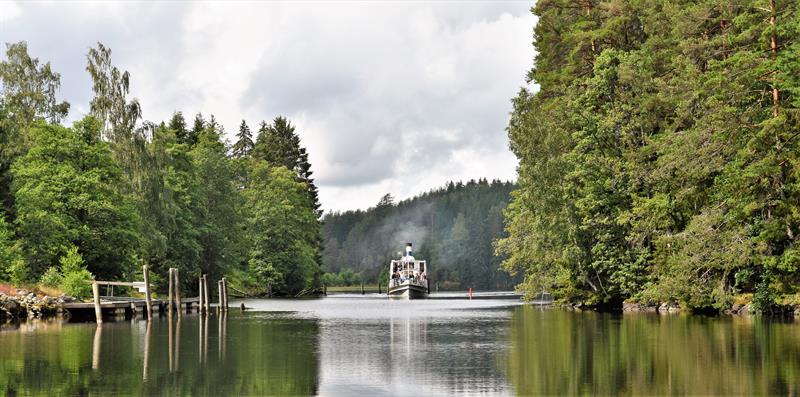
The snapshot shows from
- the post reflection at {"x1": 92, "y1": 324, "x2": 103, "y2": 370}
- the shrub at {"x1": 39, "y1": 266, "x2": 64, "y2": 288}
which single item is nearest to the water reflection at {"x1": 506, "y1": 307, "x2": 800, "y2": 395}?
the post reflection at {"x1": 92, "y1": 324, "x2": 103, "y2": 370}

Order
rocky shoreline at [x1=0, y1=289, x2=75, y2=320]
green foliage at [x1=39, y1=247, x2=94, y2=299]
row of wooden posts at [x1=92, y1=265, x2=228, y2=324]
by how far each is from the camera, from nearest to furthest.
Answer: rocky shoreline at [x1=0, y1=289, x2=75, y2=320] → row of wooden posts at [x1=92, y1=265, x2=228, y2=324] → green foliage at [x1=39, y1=247, x2=94, y2=299]

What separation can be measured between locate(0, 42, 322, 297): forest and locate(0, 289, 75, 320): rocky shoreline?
2.21 metres

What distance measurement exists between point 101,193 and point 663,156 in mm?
28489

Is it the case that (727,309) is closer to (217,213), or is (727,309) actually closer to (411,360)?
(411,360)

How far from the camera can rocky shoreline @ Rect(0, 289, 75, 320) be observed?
41219 millimetres

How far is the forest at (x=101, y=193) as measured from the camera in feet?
156

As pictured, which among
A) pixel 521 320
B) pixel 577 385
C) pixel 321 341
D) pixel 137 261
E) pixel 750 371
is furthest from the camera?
pixel 137 261

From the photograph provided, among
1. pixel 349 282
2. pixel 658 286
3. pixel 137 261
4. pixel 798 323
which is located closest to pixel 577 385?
pixel 798 323

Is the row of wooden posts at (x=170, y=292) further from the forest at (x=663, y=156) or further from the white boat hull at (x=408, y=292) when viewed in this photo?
the white boat hull at (x=408, y=292)

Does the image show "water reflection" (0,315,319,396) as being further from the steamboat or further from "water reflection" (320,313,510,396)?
the steamboat

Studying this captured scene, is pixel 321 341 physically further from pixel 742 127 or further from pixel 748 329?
pixel 742 127

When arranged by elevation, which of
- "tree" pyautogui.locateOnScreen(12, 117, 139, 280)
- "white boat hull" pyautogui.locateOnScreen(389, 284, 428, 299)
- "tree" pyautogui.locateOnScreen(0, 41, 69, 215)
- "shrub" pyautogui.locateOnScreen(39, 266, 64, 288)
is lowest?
"white boat hull" pyautogui.locateOnScreen(389, 284, 428, 299)

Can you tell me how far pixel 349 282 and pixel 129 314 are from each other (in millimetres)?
125162

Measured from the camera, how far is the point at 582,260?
4919cm
